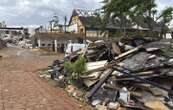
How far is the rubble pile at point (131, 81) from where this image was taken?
40.0 ft

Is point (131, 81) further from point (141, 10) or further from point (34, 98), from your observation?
point (141, 10)

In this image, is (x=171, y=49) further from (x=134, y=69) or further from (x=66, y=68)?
(x=66, y=68)

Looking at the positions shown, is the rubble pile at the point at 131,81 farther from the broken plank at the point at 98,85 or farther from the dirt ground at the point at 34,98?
the dirt ground at the point at 34,98

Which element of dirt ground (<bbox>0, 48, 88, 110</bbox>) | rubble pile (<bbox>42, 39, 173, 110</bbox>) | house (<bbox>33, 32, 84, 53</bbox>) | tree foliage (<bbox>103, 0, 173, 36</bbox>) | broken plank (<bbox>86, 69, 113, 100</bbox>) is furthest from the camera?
house (<bbox>33, 32, 84, 53</bbox>)

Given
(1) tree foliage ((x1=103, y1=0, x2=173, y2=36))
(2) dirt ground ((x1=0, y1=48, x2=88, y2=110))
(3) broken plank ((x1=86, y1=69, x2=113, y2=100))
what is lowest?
(2) dirt ground ((x1=0, y1=48, x2=88, y2=110))

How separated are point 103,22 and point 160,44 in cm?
3872

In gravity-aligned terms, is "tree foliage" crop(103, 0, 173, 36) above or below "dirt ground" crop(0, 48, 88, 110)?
above

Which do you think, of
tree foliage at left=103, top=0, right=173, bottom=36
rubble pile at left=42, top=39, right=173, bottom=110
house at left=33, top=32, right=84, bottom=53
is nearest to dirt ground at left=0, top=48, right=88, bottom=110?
rubble pile at left=42, top=39, right=173, bottom=110

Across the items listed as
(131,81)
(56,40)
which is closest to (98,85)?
(131,81)

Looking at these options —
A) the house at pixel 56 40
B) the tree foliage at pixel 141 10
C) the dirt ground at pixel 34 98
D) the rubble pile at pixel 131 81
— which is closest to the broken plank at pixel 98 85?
the rubble pile at pixel 131 81

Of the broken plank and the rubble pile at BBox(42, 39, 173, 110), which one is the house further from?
the broken plank

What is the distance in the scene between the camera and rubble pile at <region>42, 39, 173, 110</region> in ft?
40.0

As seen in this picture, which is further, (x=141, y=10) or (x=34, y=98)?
(x=141, y=10)

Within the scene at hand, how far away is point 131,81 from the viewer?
1318 cm
